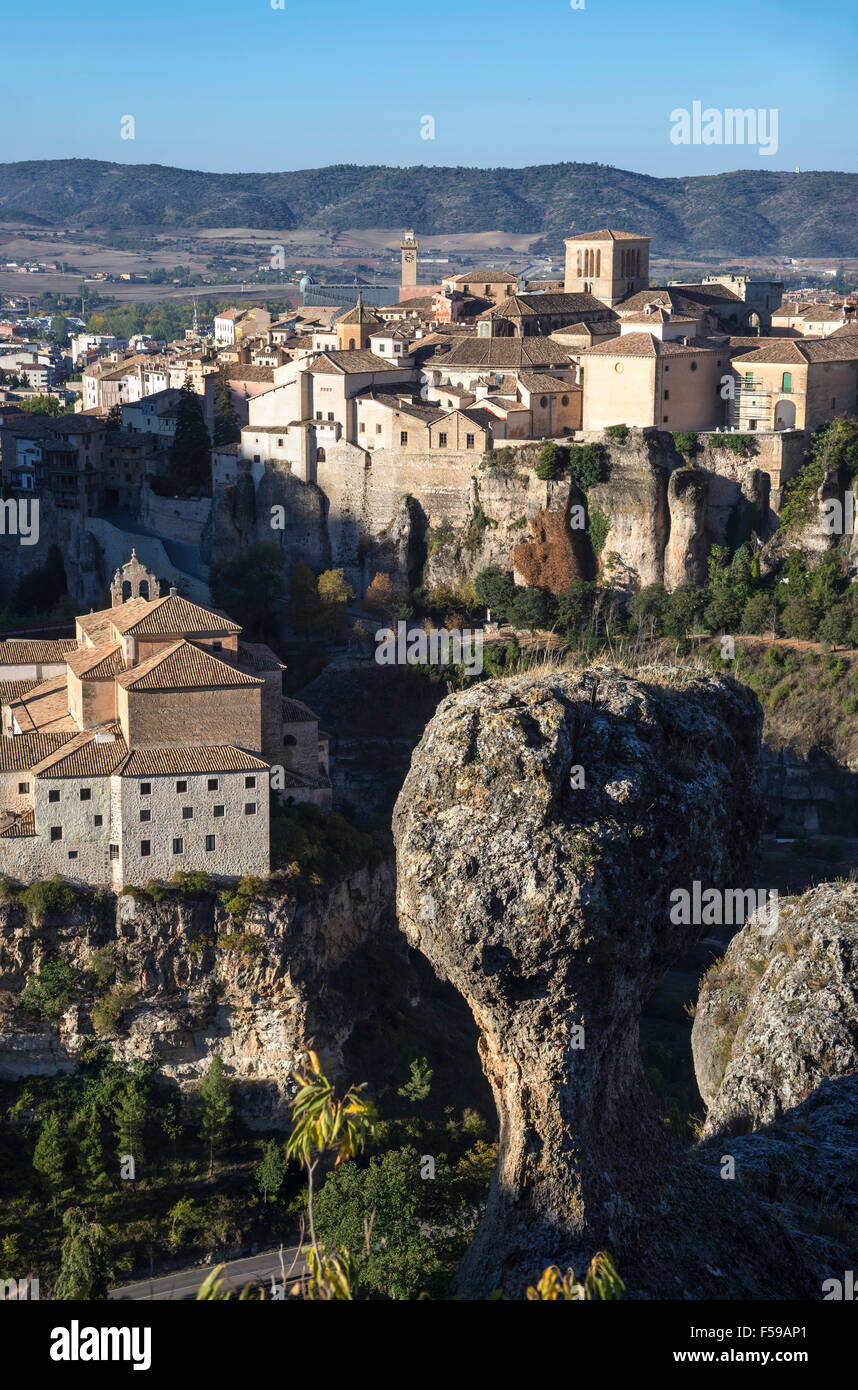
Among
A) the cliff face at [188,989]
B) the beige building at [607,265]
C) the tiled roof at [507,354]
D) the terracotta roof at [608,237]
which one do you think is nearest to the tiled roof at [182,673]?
the cliff face at [188,989]

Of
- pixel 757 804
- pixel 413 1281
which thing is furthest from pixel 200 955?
pixel 757 804

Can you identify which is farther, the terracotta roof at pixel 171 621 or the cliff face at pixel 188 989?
the terracotta roof at pixel 171 621

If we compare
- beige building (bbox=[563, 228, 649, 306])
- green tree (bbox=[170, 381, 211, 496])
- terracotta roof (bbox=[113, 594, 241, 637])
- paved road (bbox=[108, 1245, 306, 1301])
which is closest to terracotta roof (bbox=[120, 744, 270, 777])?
terracotta roof (bbox=[113, 594, 241, 637])

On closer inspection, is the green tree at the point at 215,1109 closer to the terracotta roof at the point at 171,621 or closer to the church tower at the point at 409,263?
the terracotta roof at the point at 171,621

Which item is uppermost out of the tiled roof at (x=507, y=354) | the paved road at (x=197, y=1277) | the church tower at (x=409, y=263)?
the church tower at (x=409, y=263)

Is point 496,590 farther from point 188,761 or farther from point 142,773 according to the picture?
point 142,773

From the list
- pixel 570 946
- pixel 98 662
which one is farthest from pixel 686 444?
pixel 570 946
